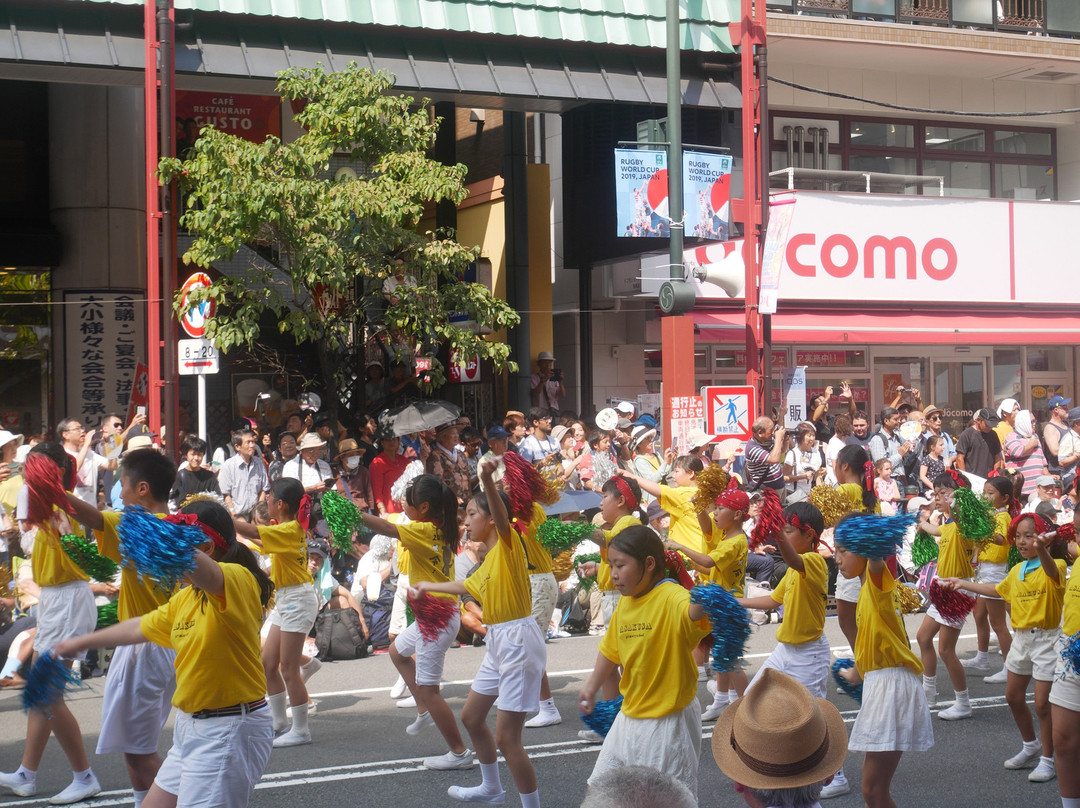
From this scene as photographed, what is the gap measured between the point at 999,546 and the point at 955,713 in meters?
1.24

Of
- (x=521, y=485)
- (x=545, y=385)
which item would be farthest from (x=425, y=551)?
(x=545, y=385)

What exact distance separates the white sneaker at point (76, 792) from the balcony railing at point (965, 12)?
15393 millimetres

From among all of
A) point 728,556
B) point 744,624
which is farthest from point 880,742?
point 728,556

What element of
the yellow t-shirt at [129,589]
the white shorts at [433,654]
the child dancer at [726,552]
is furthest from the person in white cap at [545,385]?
the yellow t-shirt at [129,589]

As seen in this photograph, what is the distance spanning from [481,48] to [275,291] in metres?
4.56

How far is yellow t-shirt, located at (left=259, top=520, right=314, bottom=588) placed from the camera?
7133 mm

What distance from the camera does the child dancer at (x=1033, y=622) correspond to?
21.5 feet

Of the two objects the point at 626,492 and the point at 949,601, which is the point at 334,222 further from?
the point at 949,601

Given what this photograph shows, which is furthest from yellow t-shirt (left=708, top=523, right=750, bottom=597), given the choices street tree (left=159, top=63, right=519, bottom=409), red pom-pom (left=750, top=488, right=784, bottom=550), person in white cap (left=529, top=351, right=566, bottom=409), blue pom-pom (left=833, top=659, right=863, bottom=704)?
person in white cap (left=529, top=351, right=566, bottom=409)

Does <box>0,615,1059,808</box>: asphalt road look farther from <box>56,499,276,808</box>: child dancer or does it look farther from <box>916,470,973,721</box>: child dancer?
<box>56,499,276,808</box>: child dancer

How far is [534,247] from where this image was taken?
61.3 feet

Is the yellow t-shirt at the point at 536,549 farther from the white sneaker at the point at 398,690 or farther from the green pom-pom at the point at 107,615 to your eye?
the green pom-pom at the point at 107,615

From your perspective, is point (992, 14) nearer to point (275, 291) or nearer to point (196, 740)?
point (275, 291)

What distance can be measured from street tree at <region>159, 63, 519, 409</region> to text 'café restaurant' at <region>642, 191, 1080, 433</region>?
5.11 meters
